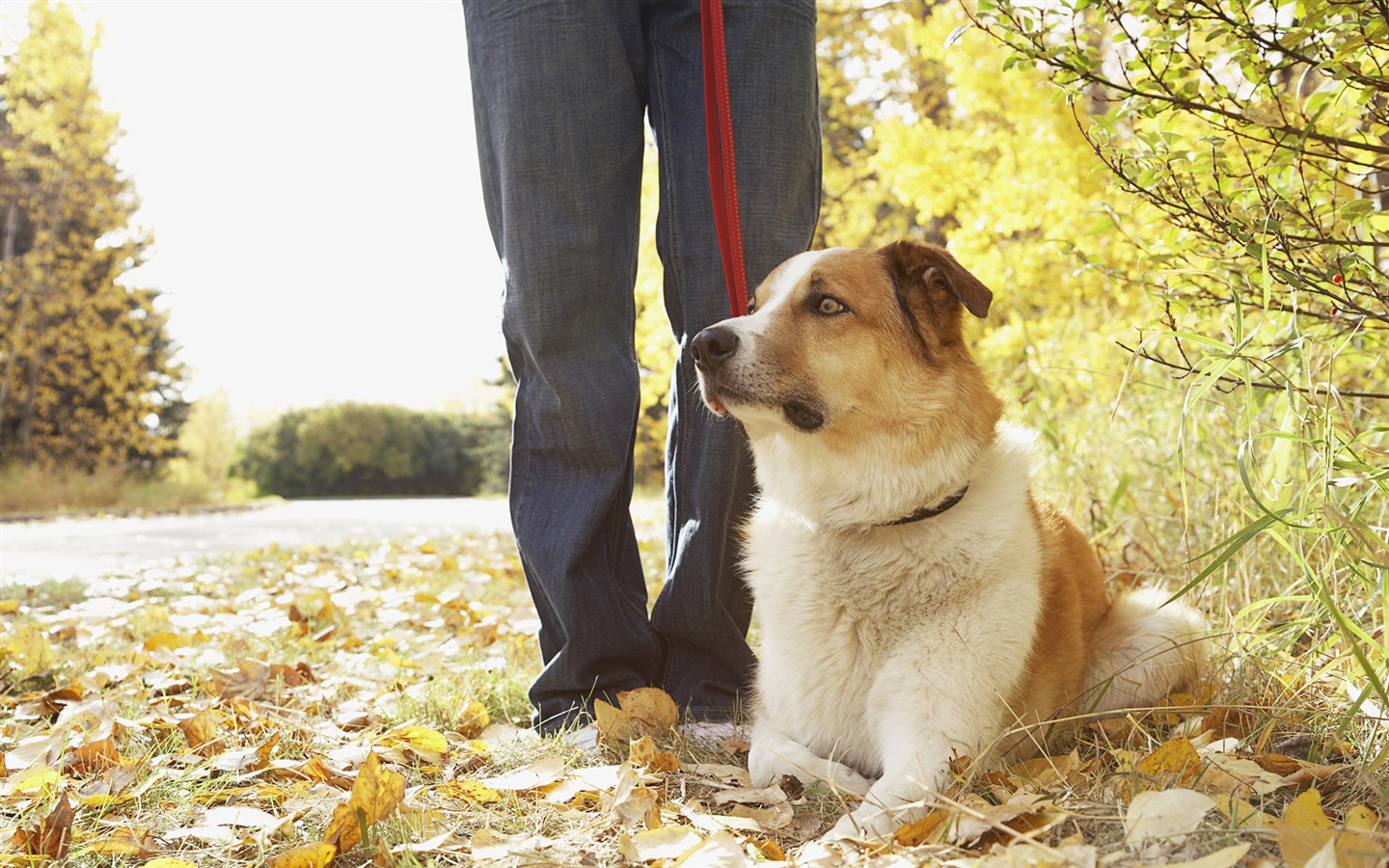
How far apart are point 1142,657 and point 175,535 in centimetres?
970

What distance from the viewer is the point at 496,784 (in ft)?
6.32

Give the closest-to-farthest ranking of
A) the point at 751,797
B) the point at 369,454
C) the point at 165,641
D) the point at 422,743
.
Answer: the point at 751,797 → the point at 422,743 → the point at 165,641 → the point at 369,454

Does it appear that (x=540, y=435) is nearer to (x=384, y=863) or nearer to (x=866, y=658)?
(x=866, y=658)

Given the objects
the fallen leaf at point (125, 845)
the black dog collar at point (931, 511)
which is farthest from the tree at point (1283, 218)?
the fallen leaf at point (125, 845)

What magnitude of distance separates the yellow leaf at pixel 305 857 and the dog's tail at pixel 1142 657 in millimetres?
1620

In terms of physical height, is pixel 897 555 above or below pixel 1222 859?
above

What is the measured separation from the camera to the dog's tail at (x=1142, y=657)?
2.32 m

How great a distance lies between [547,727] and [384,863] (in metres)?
0.94

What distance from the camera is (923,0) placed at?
8977 millimetres

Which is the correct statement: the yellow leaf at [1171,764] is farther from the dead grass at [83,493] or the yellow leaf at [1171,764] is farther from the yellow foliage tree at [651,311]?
the dead grass at [83,493]

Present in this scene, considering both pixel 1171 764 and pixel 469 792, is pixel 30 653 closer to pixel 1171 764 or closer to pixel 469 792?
pixel 469 792

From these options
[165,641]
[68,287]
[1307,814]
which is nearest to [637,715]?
[1307,814]

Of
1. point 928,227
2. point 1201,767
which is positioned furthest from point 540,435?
point 928,227

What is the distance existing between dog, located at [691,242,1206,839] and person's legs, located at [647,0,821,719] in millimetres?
259
